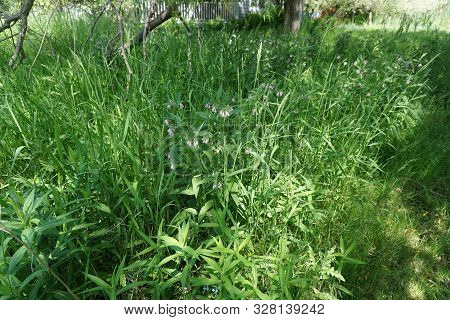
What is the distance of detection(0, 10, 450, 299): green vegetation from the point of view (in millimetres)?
1438

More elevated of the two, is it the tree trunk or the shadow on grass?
the tree trunk

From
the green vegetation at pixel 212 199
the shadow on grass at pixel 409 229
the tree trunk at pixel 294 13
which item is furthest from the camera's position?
the tree trunk at pixel 294 13

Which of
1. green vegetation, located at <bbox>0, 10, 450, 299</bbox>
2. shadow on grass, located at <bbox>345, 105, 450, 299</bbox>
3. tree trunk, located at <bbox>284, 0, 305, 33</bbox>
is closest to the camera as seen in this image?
green vegetation, located at <bbox>0, 10, 450, 299</bbox>

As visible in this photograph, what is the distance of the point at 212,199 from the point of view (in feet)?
5.46

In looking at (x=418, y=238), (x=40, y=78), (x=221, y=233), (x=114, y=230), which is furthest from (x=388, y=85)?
(x=40, y=78)

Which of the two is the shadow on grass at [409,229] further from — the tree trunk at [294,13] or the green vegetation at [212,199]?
the tree trunk at [294,13]

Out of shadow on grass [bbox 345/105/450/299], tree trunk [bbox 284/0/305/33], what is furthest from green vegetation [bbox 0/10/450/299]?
tree trunk [bbox 284/0/305/33]

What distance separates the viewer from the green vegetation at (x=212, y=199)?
1.44m

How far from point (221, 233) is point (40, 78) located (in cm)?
196

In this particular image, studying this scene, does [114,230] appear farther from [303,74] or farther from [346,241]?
[303,74]

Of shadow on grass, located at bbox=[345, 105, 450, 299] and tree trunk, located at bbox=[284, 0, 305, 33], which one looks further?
tree trunk, located at bbox=[284, 0, 305, 33]

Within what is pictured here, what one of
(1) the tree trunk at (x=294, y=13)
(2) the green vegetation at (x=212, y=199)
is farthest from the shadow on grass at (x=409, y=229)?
(1) the tree trunk at (x=294, y=13)

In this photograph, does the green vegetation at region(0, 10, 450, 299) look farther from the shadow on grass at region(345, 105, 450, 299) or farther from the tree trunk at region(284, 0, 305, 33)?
the tree trunk at region(284, 0, 305, 33)

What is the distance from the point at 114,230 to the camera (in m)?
1.63
